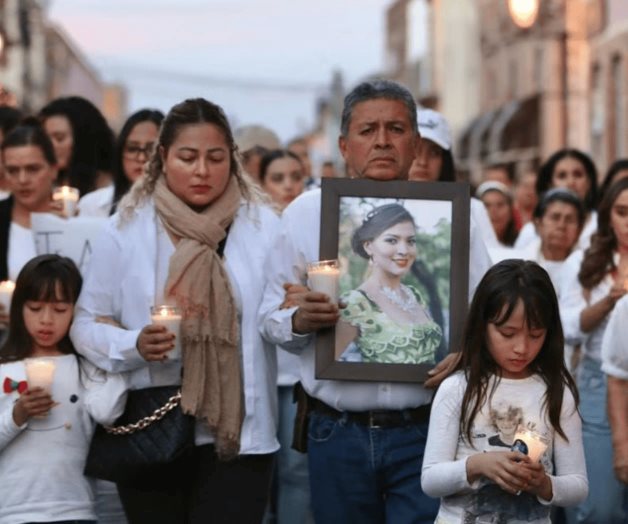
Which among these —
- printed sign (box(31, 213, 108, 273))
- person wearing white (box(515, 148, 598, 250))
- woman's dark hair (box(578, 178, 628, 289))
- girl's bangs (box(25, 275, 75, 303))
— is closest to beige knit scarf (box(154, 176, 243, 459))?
girl's bangs (box(25, 275, 75, 303))

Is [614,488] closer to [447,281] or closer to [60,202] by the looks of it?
[447,281]

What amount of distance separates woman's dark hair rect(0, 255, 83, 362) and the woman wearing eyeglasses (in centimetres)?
186

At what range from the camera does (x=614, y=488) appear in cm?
827

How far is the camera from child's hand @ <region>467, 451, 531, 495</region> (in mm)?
5816

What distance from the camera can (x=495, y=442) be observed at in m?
6.09

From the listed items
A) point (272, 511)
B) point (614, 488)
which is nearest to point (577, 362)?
point (614, 488)

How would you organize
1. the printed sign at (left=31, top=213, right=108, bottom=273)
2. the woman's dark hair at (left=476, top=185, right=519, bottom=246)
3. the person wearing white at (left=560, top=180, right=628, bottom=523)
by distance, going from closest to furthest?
the printed sign at (left=31, top=213, right=108, bottom=273) < the person wearing white at (left=560, top=180, right=628, bottom=523) < the woman's dark hair at (left=476, top=185, right=519, bottom=246)

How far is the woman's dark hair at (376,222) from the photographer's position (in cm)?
665

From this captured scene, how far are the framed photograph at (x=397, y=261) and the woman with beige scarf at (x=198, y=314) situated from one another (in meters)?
0.43

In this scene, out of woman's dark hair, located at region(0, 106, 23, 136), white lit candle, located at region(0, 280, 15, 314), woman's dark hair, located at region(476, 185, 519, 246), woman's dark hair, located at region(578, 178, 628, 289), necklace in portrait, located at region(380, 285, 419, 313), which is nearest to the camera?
necklace in portrait, located at region(380, 285, 419, 313)

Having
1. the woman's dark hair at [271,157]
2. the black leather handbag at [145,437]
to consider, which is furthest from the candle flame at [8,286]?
the woman's dark hair at [271,157]

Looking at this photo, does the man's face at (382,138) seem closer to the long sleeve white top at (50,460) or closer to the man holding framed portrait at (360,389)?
the man holding framed portrait at (360,389)

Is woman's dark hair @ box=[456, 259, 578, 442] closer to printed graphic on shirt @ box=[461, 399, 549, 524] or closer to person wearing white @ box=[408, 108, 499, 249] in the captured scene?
printed graphic on shirt @ box=[461, 399, 549, 524]

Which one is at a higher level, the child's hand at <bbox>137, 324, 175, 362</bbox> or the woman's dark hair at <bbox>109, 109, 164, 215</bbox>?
the woman's dark hair at <bbox>109, 109, 164, 215</bbox>
